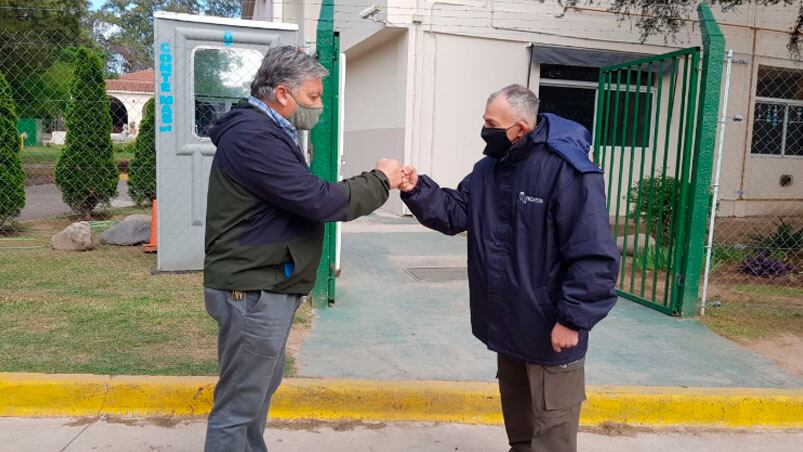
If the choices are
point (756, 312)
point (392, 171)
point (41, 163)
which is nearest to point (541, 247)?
point (392, 171)

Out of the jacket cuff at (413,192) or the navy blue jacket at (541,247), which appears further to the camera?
the jacket cuff at (413,192)

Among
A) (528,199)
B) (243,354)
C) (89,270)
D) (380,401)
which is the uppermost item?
(528,199)

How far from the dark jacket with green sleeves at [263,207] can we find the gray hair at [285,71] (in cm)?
11

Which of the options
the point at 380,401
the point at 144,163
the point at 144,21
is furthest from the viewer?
the point at 144,21

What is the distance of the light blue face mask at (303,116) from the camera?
2.67m

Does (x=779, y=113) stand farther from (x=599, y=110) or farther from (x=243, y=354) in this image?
(x=243, y=354)

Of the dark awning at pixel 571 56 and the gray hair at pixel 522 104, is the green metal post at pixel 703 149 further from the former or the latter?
the dark awning at pixel 571 56

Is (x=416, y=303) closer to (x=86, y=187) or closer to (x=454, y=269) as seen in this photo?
(x=454, y=269)

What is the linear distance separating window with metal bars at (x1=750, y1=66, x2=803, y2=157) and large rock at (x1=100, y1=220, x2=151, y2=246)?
12.2m

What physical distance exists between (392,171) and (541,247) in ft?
2.31

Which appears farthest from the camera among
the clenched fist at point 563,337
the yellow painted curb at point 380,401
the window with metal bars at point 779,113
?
the window with metal bars at point 779,113

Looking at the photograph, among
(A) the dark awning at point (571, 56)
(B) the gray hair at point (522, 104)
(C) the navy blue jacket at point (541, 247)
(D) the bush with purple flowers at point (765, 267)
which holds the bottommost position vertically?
(D) the bush with purple flowers at point (765, 267)

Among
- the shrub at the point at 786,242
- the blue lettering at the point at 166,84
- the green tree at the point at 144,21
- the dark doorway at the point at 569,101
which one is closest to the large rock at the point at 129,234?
the blue lettering at the point at 166,84

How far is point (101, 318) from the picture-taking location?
5195 mm
